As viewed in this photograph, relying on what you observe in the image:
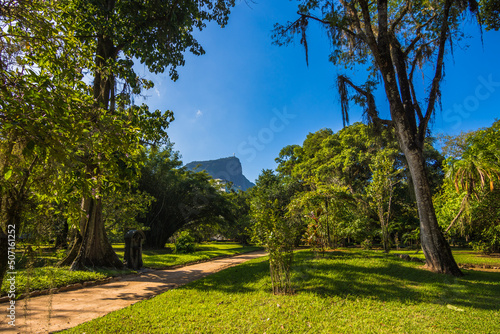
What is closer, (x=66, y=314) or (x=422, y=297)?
(x=66, y=314)

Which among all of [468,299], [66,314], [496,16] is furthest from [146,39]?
[496,16]

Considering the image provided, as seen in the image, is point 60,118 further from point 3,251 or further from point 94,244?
point 94,244

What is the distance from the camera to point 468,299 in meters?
4.77

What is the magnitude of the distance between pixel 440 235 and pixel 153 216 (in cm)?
1966

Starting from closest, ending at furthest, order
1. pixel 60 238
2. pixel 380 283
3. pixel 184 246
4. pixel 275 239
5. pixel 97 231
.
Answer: pixel 60 238, pixel 275 239, pixel 380 283, pixel 97 231, pixel 184 246

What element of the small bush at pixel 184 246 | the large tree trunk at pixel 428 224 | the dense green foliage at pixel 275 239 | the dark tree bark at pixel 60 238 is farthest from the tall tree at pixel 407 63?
the small bush at pixel 184 246

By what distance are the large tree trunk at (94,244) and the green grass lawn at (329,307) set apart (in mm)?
4284

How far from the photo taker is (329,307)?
14.3 feet

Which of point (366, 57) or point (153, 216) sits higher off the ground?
point (366, 57)

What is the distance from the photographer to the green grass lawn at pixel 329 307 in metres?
3.62

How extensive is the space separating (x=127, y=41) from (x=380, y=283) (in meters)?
10.1

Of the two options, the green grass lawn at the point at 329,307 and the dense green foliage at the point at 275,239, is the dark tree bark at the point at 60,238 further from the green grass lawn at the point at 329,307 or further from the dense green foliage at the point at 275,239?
the dense green foliage at the point at 275,239

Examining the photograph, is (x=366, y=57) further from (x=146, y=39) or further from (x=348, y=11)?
(x=146, y=39)

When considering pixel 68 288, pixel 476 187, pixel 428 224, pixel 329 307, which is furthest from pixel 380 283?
pixel 68 288
